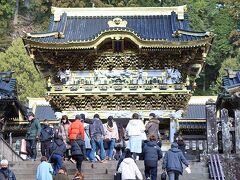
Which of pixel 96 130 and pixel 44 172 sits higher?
pixel 96 130

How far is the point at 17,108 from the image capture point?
2816cm

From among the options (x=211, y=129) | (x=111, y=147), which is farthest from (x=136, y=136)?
(x=211, y=129)

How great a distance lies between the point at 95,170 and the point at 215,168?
2972 millimetres

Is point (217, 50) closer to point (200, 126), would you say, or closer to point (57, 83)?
point (200, 126)

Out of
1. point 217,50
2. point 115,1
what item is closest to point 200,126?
point 217,50

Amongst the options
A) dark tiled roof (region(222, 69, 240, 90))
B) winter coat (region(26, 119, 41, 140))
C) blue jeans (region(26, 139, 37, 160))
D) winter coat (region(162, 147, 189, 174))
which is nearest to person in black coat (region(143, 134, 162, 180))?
winter coat (region(162, 147, 189, 174))

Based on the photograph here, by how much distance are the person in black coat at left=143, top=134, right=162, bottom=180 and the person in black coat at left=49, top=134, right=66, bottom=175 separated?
215 centimetres

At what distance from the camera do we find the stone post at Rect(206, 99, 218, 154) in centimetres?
1936

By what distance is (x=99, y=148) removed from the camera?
64.0 feet

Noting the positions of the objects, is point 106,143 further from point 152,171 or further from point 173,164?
point 173,164

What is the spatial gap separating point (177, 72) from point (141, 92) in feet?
5.78

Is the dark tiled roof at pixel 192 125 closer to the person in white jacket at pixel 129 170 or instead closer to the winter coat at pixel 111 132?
the winter coat at pixel 111 132

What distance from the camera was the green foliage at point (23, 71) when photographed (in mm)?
45156

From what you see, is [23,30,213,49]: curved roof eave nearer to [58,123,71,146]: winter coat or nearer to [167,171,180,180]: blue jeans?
[58,123,71,146]: winter coat
